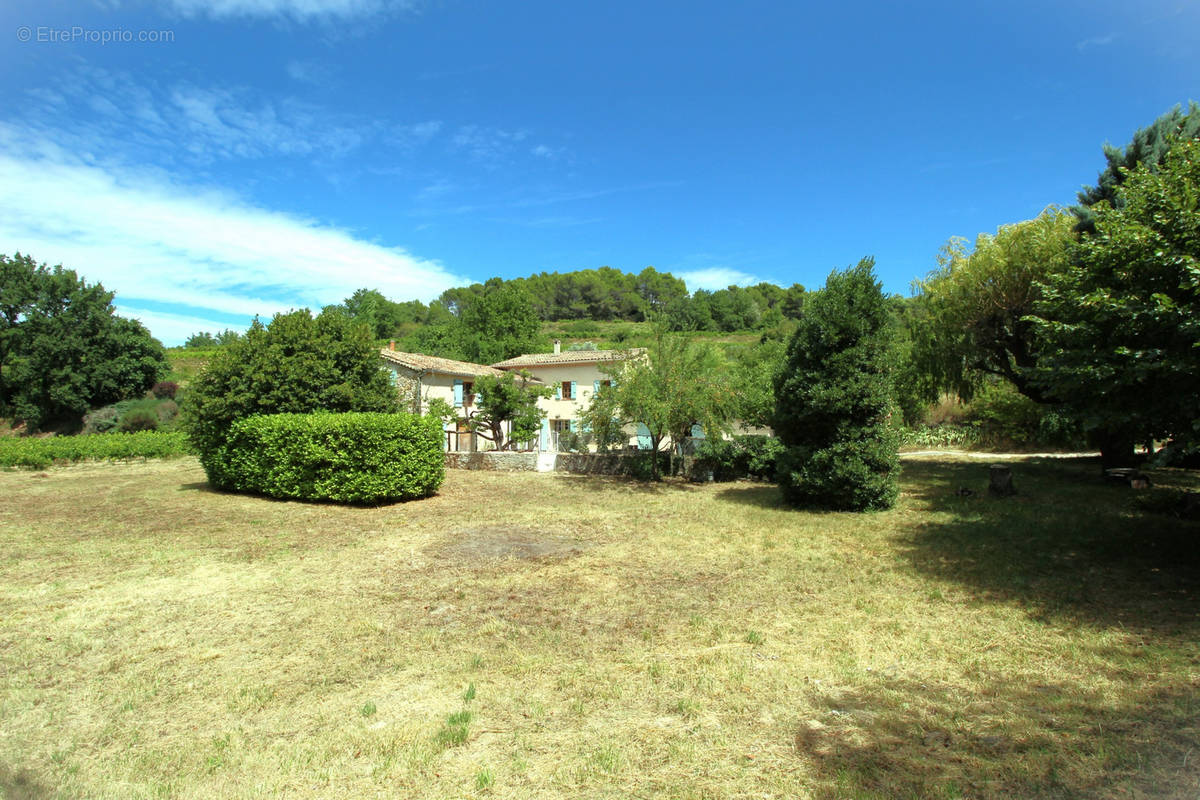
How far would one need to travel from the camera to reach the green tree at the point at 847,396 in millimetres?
12383

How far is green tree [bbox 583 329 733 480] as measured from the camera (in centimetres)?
1655

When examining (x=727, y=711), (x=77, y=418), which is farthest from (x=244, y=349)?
→ (x=77, y=418)

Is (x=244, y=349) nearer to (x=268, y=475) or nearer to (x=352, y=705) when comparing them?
(x=268, y=475)

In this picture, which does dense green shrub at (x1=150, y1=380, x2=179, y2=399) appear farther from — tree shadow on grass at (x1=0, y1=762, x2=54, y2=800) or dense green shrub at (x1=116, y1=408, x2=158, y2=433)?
tree shadow on grass at (x1=0, y1=762, x2=54, y2=800)

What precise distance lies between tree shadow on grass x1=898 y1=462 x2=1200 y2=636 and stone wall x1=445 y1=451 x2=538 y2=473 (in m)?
12.7

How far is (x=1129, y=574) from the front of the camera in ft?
24.1

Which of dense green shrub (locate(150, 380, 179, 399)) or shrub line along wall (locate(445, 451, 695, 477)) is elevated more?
dense green shrub (locate(150, 380, 179, 399))

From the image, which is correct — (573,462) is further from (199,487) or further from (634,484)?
(199,487)

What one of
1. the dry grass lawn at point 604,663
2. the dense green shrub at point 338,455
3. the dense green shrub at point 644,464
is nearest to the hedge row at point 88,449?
the dense green shrub at point 338,455

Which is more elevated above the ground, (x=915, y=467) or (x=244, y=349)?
(x=244, y=349)

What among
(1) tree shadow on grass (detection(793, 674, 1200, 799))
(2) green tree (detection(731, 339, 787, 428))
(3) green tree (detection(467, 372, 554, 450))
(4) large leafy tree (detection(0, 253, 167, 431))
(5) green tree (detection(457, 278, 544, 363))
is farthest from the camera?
(5) green tree (detection(457, 278, 544, 363))

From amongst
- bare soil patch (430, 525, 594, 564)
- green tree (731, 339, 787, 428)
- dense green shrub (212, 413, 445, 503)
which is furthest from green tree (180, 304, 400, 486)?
green tree (731, 339, 787, 428)

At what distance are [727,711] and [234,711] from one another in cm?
356

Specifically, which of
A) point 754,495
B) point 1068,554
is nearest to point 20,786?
point 1068,554
